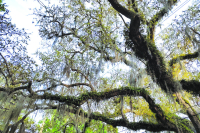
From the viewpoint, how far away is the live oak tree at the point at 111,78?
15.1 ft

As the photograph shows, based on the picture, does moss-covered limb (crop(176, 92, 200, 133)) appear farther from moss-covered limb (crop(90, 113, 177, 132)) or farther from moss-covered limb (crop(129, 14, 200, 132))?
moss-covered limb (crop(90, 113, 177, 132))

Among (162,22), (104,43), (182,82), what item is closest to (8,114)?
(104,43)

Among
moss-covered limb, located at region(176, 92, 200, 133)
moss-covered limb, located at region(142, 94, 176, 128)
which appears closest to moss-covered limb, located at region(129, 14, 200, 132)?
moss-covered limb, located at region(176, 92, 200, 133)

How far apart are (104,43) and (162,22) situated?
2934 mm

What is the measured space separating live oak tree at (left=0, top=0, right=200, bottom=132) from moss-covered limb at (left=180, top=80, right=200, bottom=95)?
0.03 m

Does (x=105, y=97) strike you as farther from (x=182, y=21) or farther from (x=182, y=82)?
(x=182, y=21)

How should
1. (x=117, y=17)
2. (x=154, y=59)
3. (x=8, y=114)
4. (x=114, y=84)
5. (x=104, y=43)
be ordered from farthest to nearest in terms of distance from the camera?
(x=114, y=84)
(x=117, y=17)
(x=104, y=43)
(x=154, y=59)
(x=8, y=114)

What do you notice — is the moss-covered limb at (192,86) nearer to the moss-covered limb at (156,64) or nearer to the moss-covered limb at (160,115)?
the moss-covered limb at (156,64)

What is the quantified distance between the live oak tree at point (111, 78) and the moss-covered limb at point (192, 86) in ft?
0.10

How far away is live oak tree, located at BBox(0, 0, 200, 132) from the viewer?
4605 millimetres

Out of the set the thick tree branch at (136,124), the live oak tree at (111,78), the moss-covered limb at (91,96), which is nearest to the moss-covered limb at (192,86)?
the live oak tree at (111,78)

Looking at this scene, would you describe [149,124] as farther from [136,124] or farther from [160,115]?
[160,115]

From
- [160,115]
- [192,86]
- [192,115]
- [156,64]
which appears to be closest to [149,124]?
[160,115]

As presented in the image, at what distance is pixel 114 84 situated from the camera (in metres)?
8.03
